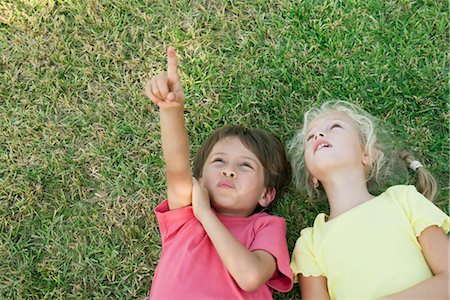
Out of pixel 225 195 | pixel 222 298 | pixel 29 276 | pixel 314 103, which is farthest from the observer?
pixel 314 103

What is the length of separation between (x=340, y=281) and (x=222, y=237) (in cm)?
54

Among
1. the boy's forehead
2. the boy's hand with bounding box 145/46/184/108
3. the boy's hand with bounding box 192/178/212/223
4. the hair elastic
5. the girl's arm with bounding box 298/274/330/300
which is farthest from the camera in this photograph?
the hair elastic

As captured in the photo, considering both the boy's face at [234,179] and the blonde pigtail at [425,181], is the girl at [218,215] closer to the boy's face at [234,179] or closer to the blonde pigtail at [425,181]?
the boy's face at [234,179]

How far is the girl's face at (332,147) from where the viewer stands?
9.19ft

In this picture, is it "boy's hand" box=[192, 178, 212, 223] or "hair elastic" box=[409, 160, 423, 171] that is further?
"hair elastic" box=[409, 160, 423, 171]

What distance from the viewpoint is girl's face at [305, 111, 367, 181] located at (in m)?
2.80

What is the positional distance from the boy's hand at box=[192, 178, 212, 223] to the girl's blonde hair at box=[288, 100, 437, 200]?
0.60 meters

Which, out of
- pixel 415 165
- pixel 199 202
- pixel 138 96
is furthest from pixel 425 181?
pixel 138 96

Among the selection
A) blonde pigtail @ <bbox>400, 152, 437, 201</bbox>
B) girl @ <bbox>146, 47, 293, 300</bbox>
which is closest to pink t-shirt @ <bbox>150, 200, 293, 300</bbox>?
girl @ <bbox>146, 47, 293, 300</bbox>

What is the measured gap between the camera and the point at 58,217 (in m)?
3.16

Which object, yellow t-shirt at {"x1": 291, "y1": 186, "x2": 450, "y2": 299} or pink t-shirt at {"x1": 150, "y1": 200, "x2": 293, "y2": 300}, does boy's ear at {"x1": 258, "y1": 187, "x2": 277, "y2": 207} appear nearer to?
pink t-shirt at {"x1": 150, "y1": 200, "x2": 293, "y2": 300}

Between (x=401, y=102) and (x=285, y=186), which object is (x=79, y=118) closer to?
(x=285, y=186)

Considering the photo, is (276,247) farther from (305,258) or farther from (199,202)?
(199,202)

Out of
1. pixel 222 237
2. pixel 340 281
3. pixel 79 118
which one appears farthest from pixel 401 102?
pixel 79 118
